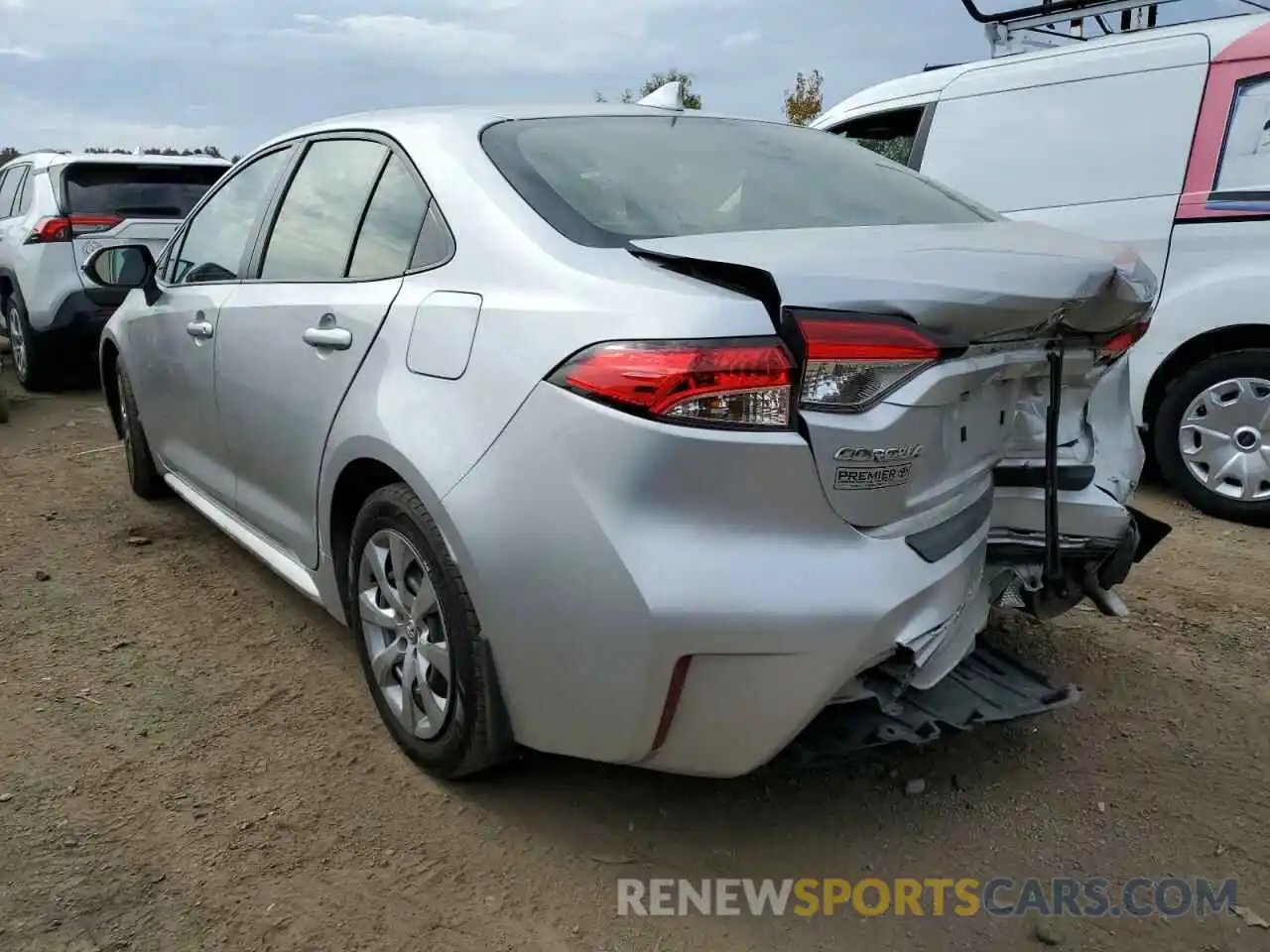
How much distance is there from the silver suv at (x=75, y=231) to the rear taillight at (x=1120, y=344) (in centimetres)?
628

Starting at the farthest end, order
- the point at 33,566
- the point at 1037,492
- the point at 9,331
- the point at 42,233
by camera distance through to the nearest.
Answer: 1. the point at 9,331
2. the point at 42,233
3. the point at 33,566
4. the point at 1037,492

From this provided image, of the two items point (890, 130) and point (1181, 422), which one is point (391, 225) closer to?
point (1181, 422)

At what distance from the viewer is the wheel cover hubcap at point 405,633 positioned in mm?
2328

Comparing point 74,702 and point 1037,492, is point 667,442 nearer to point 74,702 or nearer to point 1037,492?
point 1037,492

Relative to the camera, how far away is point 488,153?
243 centimetres

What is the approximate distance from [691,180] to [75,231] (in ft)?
19.8

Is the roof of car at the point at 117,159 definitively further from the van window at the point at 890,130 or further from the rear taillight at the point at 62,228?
the van window at the point at 890,130

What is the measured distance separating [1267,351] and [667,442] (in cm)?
359

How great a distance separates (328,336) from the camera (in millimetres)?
2590

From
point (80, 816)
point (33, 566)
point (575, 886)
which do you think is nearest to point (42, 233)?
point (33, 566)

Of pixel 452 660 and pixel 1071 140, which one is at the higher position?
pixel 1071 140

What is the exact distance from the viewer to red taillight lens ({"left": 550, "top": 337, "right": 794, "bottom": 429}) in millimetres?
1827

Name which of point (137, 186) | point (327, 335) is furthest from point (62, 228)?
point (327, 335)

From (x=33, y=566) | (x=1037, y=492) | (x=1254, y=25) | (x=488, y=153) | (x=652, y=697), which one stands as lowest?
(x=33, y=566)
